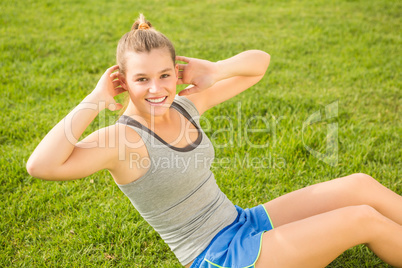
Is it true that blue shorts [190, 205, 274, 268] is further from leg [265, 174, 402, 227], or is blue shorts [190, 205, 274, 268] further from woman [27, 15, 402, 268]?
leg [265, 174, 402, 227]

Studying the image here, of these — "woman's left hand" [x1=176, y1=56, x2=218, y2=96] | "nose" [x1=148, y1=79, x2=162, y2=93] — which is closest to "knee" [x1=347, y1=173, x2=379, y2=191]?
"woman's left hand" [x1=176, y1=56, x2=218, y2=96]

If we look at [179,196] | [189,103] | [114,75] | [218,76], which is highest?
[114,75]

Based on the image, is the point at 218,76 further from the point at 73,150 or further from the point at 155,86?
the point at 73,150

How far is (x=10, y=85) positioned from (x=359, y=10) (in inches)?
244

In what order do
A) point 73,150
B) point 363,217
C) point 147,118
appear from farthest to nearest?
point 147,118 < point 363,217 < point 73,150

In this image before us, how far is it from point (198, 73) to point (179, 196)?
2.64ft

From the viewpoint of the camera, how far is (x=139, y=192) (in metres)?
2.02

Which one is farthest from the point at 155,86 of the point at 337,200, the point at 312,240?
the point at 337,200

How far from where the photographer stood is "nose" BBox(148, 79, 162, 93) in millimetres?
2057

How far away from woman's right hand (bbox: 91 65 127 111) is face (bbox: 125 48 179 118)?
8 cm

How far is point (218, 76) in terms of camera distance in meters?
2.48

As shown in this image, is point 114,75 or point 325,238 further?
point 114,75

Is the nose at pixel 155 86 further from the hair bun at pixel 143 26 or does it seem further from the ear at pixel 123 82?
the hair bun at pixel 143 26

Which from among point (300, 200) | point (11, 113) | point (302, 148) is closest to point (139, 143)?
point (300, 200)
